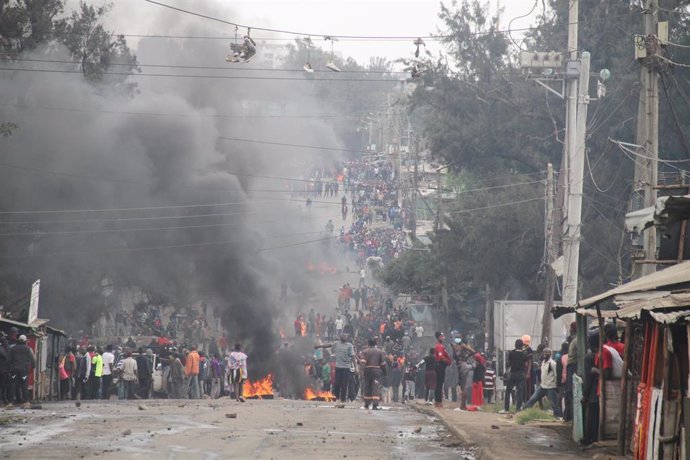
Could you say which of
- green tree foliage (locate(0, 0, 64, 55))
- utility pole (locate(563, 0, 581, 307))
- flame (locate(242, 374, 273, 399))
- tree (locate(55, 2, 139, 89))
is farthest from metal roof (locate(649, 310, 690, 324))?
tree (locate(55, 2, 139, 89))

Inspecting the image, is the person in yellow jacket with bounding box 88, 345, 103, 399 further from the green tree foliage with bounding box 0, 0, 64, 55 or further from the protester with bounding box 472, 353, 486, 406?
the green tree foliage with bounding box 0, 0, 64, 55

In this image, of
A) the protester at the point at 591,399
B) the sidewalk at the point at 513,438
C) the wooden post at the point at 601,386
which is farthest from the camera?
the protester at the point at 591,399

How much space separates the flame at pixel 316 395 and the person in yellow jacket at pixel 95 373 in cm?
598

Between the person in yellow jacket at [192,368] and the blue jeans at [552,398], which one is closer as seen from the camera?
the blue jeans at [552,398]

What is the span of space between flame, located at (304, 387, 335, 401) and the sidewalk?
11.7 m

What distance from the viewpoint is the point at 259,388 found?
3344 centimetres

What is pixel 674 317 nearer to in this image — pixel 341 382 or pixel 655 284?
pixel 655 284

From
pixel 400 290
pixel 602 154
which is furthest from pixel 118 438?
pixel 400 290

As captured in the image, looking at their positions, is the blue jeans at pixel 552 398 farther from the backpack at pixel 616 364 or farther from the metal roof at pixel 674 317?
the metal roof at pixel 674 317

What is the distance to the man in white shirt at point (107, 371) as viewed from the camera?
2869 cm

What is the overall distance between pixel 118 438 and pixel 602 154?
95.7 ft

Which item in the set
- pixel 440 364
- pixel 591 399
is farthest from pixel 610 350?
pixel 440 364

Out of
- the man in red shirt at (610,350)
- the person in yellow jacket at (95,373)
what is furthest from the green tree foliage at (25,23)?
the man in red shirt at (610,350)

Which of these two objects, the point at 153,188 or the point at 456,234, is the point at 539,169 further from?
the point at 153,188
